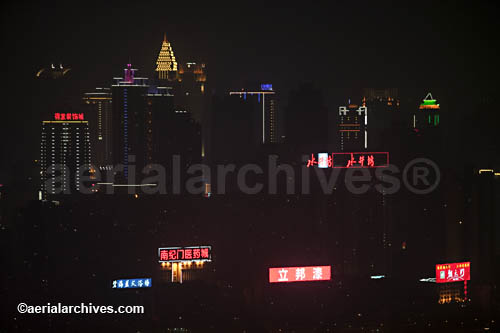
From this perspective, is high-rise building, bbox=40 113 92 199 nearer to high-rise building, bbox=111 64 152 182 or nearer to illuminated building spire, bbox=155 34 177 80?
high-rise building, bbox=111 64 152 182

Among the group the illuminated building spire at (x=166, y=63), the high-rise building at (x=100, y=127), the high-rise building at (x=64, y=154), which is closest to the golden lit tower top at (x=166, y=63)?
the illuminated building spire at (x=166, y=63)

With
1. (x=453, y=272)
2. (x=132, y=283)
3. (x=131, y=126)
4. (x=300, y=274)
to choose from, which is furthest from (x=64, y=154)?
(x=453, y=272)

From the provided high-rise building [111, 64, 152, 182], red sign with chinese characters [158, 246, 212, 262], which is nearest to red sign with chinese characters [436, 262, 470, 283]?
red sign with chinese characters [158, 246, 212, 262]

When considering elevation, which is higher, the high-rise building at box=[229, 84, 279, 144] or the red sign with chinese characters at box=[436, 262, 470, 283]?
the high-rise building at box=[229, 84, 279, 144]

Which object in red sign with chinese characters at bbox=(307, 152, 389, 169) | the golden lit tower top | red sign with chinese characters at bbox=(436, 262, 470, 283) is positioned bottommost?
red sign with chinese characters at bbox=(436, 262, 470, 283)

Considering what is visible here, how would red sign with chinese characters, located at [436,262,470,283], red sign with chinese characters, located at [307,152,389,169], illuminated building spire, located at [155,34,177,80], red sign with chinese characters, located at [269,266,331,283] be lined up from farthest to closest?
1. red sign with chinese characters, located at [436,262,470,283]
2. red sign with chinese characters, located at [307,152,389,169]
3. red sign with chinese characters, located at [269,266,331,283]
4. illuminated building spire, located at [155,34,177,80]

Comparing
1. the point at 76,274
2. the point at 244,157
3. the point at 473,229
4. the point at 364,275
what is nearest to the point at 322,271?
the point at 364,275
